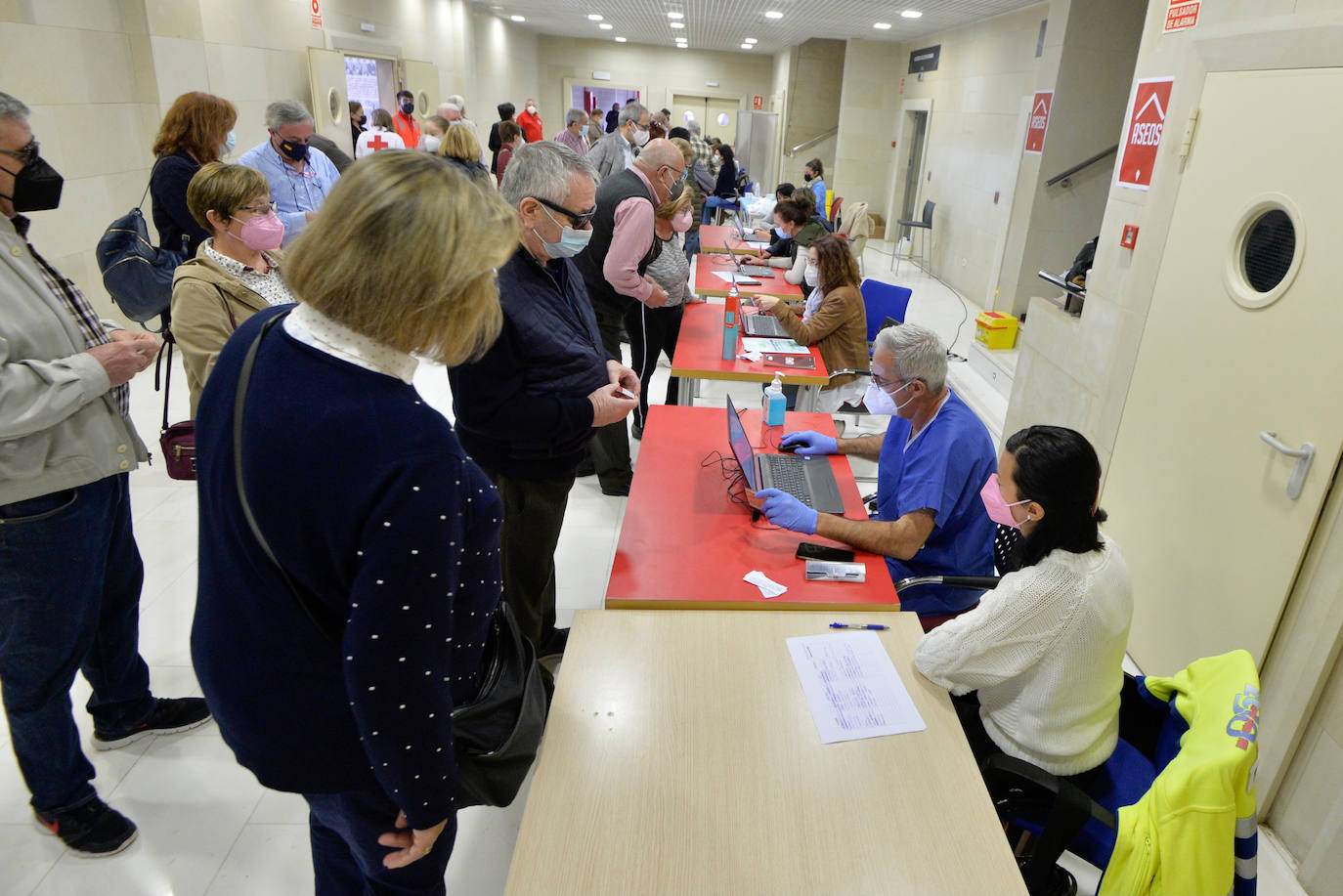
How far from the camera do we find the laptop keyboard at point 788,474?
240 centimetres

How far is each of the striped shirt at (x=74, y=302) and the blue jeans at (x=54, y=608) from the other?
28cm

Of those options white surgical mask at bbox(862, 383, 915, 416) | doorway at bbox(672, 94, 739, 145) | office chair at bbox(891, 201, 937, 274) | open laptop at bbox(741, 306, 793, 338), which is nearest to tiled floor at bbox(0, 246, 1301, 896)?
white surgical mask at bbox(862, 383, 915, 416)

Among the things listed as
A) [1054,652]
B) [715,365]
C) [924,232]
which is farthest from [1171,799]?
[924,232]

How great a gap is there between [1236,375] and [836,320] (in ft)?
6.04

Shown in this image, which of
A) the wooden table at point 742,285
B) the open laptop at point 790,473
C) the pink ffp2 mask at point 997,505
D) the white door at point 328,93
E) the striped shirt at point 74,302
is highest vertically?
the white door at point 328,93

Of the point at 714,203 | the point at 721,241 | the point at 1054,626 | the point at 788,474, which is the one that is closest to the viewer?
the point at 1054,626

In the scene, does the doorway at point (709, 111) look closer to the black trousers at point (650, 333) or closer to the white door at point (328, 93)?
the white door at point (328, 93)

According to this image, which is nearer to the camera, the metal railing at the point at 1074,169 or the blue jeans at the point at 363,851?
the blue jeans at the point at 363,851

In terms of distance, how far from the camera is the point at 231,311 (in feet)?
6.76

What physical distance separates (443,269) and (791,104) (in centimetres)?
1545

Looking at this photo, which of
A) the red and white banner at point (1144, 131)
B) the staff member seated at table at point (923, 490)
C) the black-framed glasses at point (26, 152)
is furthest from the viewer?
the red and white banner at point (1144, 131)

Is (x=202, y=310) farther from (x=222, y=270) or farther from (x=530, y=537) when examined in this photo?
(x=530, y=537)

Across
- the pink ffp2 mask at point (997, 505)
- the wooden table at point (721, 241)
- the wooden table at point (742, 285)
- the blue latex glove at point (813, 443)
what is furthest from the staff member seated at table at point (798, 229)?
the pink ffp2 mask at point (997, 505)

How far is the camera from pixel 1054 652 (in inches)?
61.5
